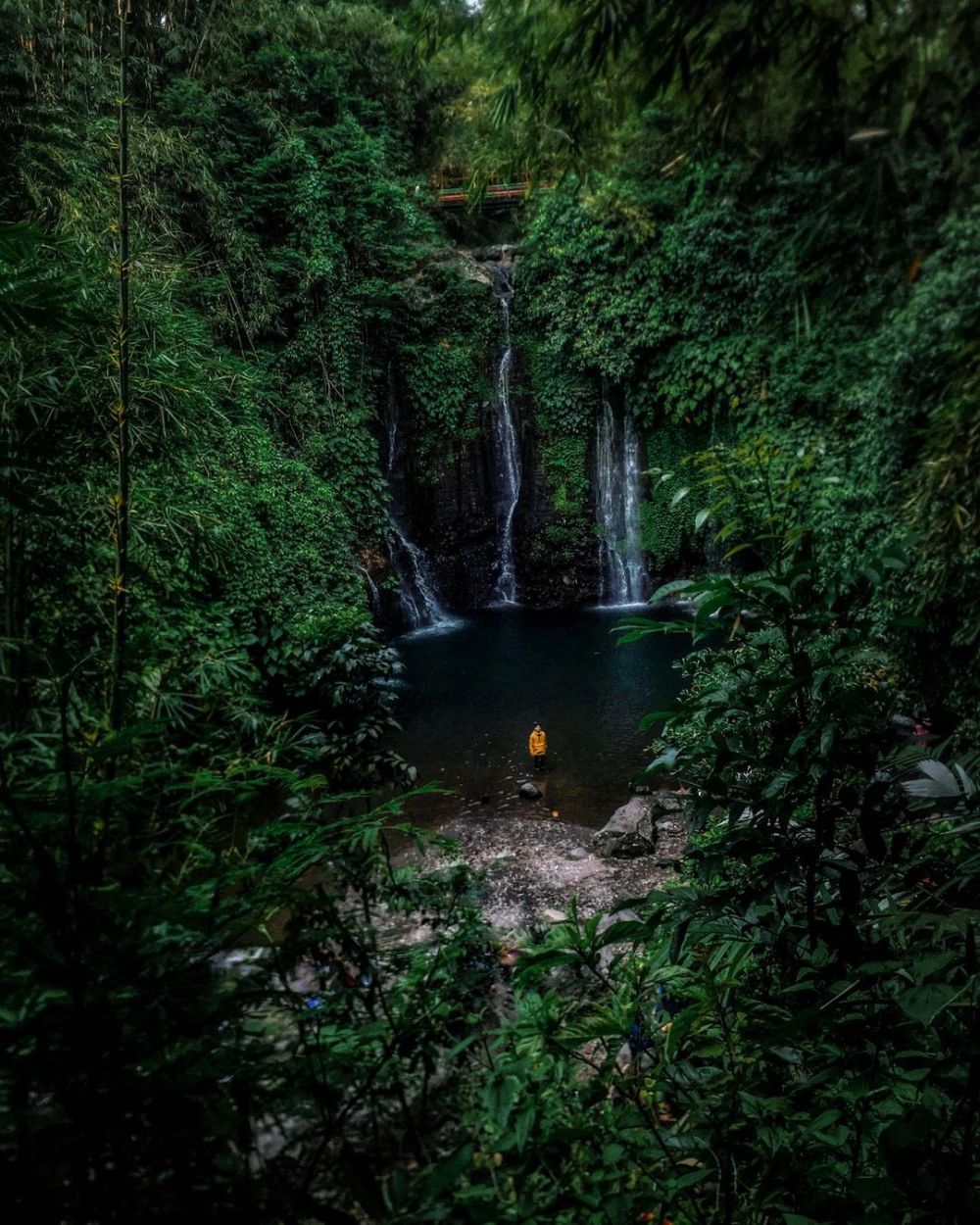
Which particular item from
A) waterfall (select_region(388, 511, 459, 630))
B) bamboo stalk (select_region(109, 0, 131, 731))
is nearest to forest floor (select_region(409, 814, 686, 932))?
bamboo stalk (select_region(109, 0, 131, 731))

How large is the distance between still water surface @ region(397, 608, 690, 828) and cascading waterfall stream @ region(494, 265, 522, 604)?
1.20m

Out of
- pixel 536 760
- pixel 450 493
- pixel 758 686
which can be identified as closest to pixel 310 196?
pixel 450 493

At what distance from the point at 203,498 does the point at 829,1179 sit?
6.38 meters

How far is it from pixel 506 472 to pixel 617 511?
2.15m

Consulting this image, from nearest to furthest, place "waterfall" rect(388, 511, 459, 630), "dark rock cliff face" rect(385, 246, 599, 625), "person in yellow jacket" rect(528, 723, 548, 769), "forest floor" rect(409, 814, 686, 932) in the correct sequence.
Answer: "forest floor" rect(409, 814, 686, 932)
"person in yellow jacket" rect(528, 723, 548, 769)
"waterfall" rect(388, 511, 459, 630)
"dark rock cliff face" rect(385, 246, 599, 625)

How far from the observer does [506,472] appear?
12094 mm

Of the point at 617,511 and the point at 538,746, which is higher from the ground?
the point at 617,511

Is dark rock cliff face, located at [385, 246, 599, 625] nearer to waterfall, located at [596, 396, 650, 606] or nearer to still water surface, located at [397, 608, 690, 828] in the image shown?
waterfall, located at [596, 396, 650, 606]

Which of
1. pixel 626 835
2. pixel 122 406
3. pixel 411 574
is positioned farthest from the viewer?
pixel 411 574

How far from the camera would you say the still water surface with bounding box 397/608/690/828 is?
632 cm

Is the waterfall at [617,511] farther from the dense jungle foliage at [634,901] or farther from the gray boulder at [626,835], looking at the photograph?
the dense jungle foliage at [634,901]

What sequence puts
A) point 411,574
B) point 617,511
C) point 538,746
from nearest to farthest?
point 538,746 → point 411,574 → point 617,511

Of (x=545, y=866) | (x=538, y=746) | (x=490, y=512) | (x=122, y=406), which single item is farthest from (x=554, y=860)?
(x=490, y=512)

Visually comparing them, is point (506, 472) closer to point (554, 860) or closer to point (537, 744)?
point (537, 744)
